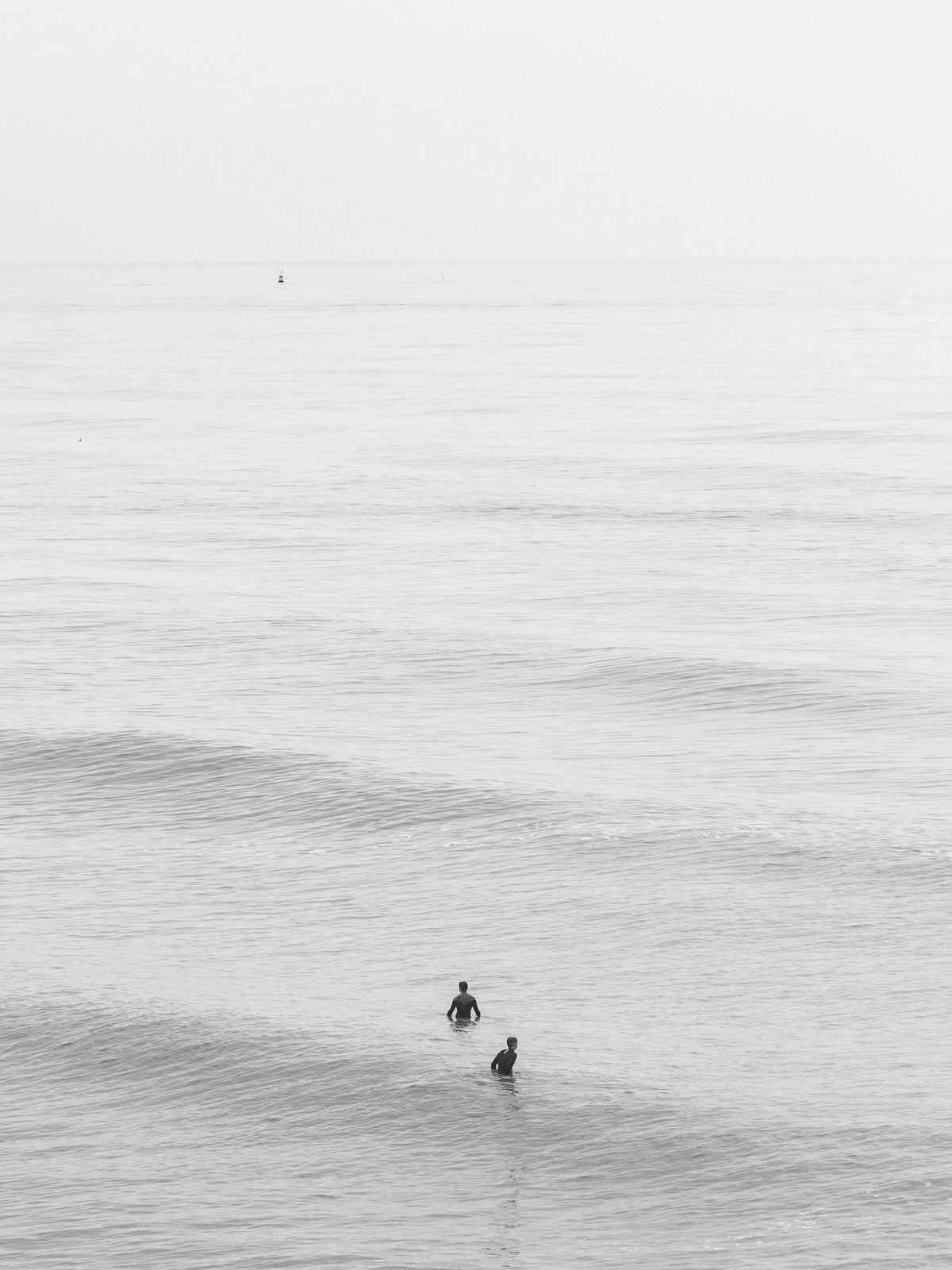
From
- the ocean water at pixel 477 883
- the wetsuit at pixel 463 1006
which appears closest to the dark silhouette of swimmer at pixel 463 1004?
the wetsuit at pixel 463 1006

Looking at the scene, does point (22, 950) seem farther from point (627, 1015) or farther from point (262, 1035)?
point (627, 1015)

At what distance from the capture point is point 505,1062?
2453 cm

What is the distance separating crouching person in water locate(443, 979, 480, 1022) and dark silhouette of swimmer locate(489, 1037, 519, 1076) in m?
→ 1.38

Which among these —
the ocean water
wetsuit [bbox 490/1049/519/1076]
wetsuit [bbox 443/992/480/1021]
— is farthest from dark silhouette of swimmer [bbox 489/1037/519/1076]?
wetsuit [bbox 443/992/480/1021]

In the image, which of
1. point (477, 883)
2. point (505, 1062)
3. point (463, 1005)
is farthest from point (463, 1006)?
point (477, 883)

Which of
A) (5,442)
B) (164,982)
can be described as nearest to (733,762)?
(164,982)

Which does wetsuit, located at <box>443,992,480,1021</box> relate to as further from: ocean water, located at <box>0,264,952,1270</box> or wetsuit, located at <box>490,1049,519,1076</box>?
wetsuit, located at <box>490,1049,519,1076</box>

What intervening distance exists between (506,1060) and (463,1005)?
1723 millimetres

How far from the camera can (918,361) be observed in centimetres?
15038

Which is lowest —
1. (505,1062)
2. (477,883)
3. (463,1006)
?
(505,1062)

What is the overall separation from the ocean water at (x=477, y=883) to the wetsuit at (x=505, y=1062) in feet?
0.97

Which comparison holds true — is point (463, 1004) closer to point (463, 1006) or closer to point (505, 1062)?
point (463, 1006)

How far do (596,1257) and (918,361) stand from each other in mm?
139611

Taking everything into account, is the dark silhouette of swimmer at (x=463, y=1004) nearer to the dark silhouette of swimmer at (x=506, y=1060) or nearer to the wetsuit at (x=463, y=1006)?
the wetsuit at (x=463, y=1006)
